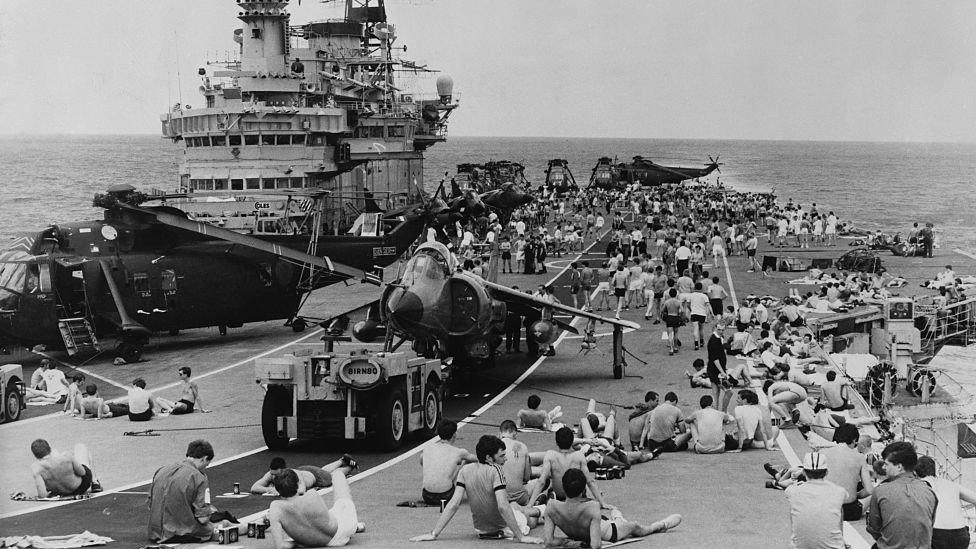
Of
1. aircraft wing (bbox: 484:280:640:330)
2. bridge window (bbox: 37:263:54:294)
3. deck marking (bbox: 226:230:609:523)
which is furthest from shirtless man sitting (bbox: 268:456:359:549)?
bridge window (bbox: 37:263:54:294)

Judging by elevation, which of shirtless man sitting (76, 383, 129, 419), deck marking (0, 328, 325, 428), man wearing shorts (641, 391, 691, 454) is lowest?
deck marking (0, 328, 325, 428)

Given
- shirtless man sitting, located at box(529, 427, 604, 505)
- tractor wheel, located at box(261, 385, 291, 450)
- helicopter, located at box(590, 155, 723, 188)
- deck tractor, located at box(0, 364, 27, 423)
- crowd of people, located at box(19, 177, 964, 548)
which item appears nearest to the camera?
crowd of people, located at box(19, 177, 964, 548)

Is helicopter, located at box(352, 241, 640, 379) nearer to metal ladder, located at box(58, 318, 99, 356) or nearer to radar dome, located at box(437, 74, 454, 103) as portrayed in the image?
metal ladder, located at box(58, 318, 99, 356)

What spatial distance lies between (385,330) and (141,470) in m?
6.44

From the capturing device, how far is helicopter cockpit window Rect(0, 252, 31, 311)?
2700 centimetres

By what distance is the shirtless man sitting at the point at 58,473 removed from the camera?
47.1ft

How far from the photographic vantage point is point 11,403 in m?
21.2

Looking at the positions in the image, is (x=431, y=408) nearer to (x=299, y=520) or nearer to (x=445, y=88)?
(x=299, y=520)

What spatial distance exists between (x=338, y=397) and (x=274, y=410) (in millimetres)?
1168

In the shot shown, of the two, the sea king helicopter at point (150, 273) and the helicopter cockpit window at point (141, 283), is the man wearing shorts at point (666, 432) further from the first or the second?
the helicopter cockpit window at point (141, 283)

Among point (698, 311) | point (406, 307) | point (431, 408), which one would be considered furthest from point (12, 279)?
point (698, 311)

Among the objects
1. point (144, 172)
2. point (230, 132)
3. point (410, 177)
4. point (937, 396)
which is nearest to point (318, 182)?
point (230, 132)

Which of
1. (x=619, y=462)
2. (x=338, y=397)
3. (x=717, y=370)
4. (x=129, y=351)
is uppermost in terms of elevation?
(x=338, y=397)

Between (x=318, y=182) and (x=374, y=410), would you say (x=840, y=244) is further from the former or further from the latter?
(x=374, y=410)
